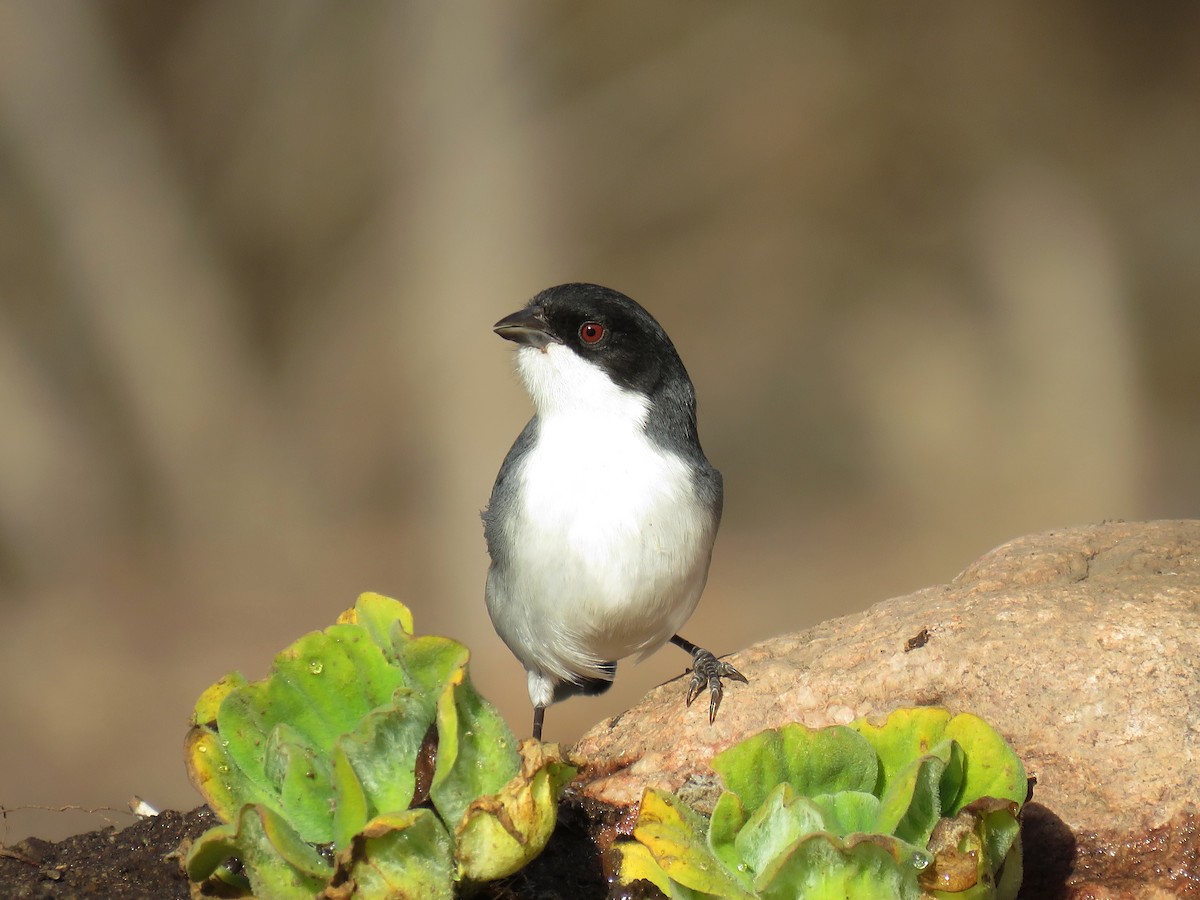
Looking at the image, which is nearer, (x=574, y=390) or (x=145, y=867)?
(x=145, y=867)

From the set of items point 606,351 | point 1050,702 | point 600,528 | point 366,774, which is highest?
point 606,351

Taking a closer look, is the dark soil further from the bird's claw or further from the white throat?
the white throat

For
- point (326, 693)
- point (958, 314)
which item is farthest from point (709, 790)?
point (958, 314)

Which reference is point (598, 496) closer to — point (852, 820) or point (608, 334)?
point (608, 334)

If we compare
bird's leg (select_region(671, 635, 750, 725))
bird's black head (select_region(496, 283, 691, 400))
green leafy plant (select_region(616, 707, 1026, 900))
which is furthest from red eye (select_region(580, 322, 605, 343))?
green leafy plant (select_region(616, 707, 1026, 900))

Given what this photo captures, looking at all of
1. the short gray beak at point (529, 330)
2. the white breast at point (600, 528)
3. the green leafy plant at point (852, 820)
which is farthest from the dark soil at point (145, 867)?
the short gray beak at point (529, 330)

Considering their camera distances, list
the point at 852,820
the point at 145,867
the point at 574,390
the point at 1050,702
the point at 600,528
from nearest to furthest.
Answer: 1. the point at 852,820
2. the point at 145,867
3. the point at 1050,702
4. the point at 600,528
5. the point at 574,390

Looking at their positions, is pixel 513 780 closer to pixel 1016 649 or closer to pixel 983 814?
pixel 983 814

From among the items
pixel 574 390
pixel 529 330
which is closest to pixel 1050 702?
pixel 574 390
